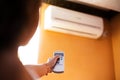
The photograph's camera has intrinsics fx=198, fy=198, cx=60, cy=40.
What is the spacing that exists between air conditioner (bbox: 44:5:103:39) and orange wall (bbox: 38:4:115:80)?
0.07m

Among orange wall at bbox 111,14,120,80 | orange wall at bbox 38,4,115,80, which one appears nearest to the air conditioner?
orange wall at bbox 38,4,115,80

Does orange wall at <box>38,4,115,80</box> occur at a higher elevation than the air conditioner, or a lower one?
lower

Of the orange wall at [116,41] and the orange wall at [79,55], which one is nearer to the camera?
the orange wall at [79,55]

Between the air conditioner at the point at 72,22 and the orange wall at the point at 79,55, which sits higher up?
the air conditioner at the point at 72,22

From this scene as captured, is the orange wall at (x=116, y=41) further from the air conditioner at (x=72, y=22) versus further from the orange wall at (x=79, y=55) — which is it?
the air conditioner at (x=72, y=22)

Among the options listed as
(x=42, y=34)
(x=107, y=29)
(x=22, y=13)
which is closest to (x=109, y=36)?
(x=107, y=29)

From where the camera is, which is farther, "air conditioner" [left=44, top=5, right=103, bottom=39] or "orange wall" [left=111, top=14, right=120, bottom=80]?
"orange wall" [left=111, top=14, right=120, bottom=80]

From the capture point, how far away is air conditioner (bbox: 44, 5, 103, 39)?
184cm

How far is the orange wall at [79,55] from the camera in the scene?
1.85 m

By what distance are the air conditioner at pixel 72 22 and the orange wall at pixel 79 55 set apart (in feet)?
0.24

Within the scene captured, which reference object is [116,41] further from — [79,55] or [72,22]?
[72,22]

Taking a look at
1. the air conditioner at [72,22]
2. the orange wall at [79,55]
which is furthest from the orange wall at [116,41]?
the air conditioner at [72,22]

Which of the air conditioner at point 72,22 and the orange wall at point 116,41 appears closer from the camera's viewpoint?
the air conditioner at point 72,22

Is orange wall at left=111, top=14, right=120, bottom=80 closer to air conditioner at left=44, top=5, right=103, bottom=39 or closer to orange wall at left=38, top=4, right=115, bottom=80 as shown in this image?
orange wall at left=38, top=4, right=115, bottom=80
